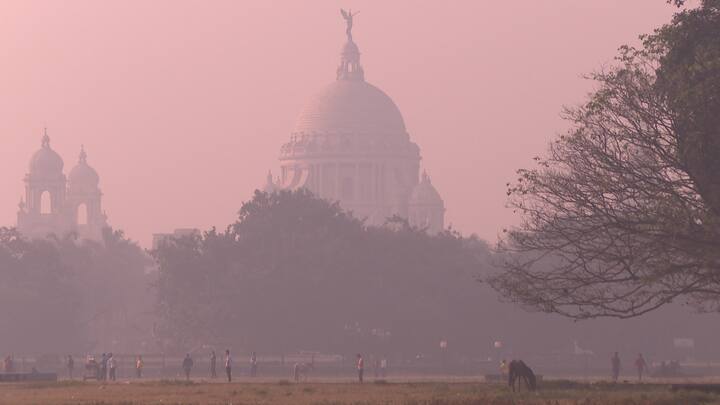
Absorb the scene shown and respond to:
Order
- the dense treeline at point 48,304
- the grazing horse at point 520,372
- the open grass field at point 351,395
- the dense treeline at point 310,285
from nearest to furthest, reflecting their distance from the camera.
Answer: the open grass field at point 351,395, the grazing horse at point 520,372, the dense treeline at point 310,285, the dense treeline at point 48,304

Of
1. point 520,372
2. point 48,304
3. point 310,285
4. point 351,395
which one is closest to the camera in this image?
point 520,372

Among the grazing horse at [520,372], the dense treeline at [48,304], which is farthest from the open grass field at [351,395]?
the dense treeline at [48,304]

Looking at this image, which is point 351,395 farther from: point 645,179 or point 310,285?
point 310,285

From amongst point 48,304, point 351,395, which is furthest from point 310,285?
point 351,395

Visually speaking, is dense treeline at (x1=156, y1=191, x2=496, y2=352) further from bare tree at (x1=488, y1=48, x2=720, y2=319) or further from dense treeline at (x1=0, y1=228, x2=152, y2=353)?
bare tree at (x1=488, y1=48, x2=720, y2=319)

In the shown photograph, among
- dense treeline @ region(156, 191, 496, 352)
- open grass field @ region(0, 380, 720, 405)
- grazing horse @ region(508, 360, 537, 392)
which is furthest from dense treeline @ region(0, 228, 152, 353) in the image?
grazing horse @ region(508, 360, 537, 392)

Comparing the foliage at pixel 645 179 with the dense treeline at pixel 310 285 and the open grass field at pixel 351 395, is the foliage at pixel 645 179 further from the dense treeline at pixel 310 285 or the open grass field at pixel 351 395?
the dense treeline at pixel 310 285

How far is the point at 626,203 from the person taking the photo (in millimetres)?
53781

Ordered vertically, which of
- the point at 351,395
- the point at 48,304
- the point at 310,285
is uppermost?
the point at 310,285

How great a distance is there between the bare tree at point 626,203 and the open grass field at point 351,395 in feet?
9.97

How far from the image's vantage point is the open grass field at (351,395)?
4672cm

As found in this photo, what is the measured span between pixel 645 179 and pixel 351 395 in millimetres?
9918

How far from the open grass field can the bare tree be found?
304cm

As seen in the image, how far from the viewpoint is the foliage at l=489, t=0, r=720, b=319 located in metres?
51.2
